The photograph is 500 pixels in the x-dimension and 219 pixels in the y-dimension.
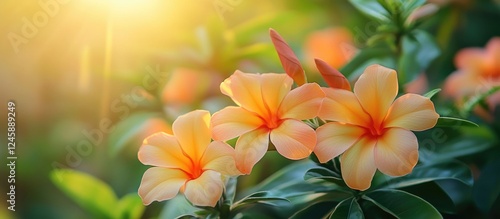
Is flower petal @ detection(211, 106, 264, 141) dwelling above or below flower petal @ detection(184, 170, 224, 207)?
above

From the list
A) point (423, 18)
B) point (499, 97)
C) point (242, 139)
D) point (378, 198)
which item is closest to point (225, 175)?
point (242, 139)

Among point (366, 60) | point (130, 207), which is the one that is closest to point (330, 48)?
point (366, 60)

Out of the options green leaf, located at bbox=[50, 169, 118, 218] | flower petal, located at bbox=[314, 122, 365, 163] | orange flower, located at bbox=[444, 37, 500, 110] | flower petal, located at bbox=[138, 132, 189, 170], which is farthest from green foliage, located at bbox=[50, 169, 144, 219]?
orange flower, located at bbox=[444, 37, 500, 110]

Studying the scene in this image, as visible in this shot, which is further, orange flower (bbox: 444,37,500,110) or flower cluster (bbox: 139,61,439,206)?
orange flower (bbox: 444,37,500,110)

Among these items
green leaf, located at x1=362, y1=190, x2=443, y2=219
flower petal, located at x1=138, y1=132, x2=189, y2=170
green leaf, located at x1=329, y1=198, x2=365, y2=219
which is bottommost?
green leaf, located at x1=362, y1=190, x2=443, y2=219

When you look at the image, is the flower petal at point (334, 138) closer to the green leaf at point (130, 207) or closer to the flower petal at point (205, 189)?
the flower petal at point (205, 189)

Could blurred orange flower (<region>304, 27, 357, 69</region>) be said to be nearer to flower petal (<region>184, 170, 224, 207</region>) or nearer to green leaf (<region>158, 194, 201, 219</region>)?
green leaf (<region>158, 194, 201, 219</region>)
